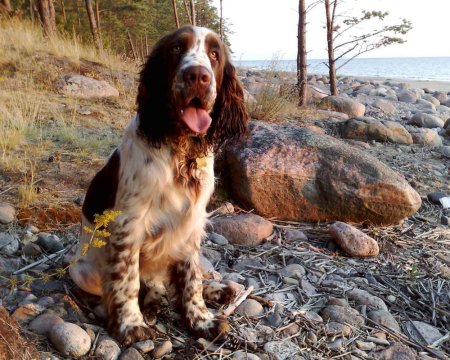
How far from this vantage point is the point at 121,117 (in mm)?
7152

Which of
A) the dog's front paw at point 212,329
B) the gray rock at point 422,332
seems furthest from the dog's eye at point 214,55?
the gray rock at point 422,332

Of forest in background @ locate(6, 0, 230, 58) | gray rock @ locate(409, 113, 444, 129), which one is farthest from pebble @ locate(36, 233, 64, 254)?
forest in background @ locate(6, 0, 230, 58)

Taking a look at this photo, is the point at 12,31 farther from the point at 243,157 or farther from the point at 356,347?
the point at 356,347

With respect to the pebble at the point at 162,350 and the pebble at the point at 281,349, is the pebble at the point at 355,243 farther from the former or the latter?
the pebble at the point at 162,350

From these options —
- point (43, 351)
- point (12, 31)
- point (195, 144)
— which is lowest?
point (43, 351)

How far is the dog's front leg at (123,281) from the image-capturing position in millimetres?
2471

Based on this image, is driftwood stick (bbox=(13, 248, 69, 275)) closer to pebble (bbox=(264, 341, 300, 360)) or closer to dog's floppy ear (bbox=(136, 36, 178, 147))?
dog's floppy ear (bbox=(136, 36, 178, 147))

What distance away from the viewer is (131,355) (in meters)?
2.25

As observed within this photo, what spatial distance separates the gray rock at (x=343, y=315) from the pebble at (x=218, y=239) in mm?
1082

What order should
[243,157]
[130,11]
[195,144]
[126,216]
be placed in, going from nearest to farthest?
1. [126,216]
2. [195,144]
3. [243,157]
4. [130,11]

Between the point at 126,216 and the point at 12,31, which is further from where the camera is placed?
the point at 12,31

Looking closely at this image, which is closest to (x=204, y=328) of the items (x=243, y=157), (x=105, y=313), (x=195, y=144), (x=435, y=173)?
(x=105, y=313)

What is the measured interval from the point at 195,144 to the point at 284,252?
1420 mm

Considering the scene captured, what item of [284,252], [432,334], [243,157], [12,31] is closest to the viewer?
[432,334]
